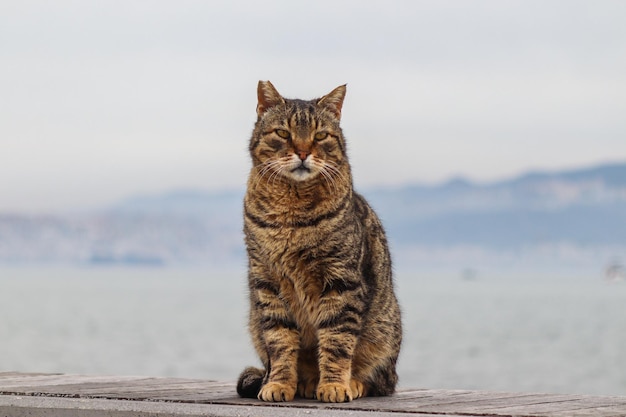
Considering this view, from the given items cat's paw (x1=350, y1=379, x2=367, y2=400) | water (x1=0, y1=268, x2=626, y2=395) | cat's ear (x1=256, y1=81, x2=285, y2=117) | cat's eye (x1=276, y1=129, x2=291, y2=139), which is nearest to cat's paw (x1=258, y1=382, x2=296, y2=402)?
cat's paw (x1=350, y1=379, x2=367, y2=400)

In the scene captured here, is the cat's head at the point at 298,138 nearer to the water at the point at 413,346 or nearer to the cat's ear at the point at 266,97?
the cat's ear at the point at 266,97

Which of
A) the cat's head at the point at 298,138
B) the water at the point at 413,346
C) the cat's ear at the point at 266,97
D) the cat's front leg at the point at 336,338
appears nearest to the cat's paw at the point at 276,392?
the cat's front leg at the point at 336,338

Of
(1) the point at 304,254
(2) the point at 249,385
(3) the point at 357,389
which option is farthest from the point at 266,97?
(3) the point at 357,389

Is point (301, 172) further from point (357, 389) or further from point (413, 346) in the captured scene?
point (413, 346)

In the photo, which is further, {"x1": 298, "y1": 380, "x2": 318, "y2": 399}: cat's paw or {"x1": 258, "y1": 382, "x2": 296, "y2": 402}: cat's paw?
{"x1": 298, "y1": 380, "x2": 318, "y2": 399}: cat's paw

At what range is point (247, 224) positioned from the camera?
580 cm

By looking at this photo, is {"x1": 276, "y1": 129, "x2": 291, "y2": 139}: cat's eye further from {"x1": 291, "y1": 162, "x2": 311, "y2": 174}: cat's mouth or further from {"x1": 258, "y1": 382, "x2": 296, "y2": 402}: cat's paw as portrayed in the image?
{"x1": 258, "y1": 382, "x2": 296, "y2": 402}: cat's paw

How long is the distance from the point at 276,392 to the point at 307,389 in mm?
323

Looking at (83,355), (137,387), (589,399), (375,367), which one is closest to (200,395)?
(137,387)

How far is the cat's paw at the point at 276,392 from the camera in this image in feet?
18.1

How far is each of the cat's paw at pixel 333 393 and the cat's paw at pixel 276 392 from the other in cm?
16

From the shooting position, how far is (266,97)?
580 centimetres

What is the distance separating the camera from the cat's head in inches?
217

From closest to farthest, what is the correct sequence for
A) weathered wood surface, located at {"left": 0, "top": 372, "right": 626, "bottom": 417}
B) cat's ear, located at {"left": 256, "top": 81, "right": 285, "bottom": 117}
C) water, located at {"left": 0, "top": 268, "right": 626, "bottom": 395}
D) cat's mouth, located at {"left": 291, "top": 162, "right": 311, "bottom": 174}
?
weathered wood surface, located at {"left": 0, "top": 372, "right": 626, "bottom": 417} < cat's mouth, located at {"left": 291, "top": 162, "right": 311, "bottom": 174} < cat's ear, located at {"left": 256, "top": 81, "right": 285, "bottom": 117} < water, located at {"left": 0, "top": 268, "right": 626, "bottom": 395}
